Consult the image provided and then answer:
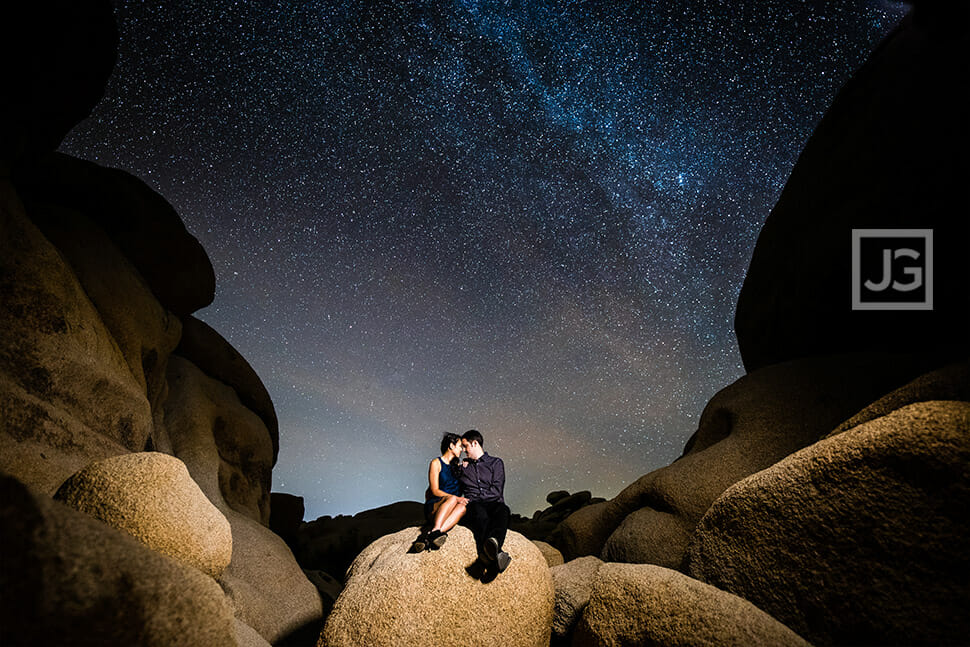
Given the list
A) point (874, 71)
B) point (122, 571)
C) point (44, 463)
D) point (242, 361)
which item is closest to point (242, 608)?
point (44, 463)

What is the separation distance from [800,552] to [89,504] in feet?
18.7

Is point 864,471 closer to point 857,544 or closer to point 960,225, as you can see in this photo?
point 857,544

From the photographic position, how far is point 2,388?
14.9 feet

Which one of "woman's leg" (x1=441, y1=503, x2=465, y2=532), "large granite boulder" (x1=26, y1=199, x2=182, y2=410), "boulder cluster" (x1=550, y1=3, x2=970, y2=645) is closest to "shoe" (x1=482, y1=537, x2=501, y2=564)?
"woman's leg" (x1=441, y1=503, x2=465, y2=532)

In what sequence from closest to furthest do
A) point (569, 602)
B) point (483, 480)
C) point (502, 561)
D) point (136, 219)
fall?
point (502, 561), point (569, 602), point (483, 480), point (136, 219)

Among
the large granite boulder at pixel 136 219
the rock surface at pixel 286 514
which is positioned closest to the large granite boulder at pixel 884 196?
the large granite boulder at pixel 136 219

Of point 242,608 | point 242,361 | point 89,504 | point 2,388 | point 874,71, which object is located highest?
point 874,71

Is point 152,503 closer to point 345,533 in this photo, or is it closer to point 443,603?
point 443,603

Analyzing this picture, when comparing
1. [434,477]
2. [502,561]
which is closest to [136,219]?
[434,477]

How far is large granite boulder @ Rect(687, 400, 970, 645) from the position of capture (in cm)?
260

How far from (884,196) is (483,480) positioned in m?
8.07

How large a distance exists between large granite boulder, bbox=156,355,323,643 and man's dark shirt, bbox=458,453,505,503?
3686 mm

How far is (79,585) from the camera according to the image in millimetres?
1436

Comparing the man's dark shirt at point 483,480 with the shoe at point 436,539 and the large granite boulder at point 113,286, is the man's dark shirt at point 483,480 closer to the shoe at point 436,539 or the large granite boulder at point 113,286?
the shoe at point 436,539
